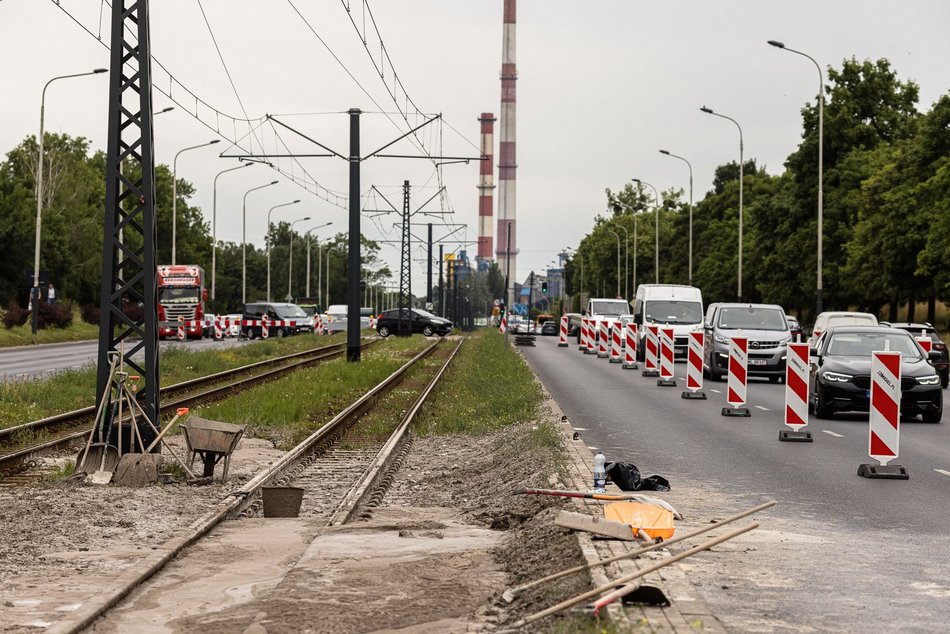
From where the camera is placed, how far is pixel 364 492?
523 inches

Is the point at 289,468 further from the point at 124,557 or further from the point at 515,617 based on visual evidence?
the point at 515,617

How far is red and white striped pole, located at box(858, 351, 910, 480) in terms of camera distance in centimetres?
1475

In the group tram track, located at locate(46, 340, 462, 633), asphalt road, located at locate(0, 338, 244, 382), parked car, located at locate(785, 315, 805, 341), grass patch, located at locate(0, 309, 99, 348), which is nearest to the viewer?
tram track, located at locate(46, 340, 462, 633)

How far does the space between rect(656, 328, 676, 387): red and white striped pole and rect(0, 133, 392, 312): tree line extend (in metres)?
11.4

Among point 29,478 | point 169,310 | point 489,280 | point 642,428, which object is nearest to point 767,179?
point 169,310

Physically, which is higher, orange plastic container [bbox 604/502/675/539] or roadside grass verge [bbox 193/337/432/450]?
orange plastic container [bbox 604/502/675/539]

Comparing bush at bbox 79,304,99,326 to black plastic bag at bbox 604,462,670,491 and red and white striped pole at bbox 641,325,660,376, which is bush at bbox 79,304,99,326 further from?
black plastic bag at bbox 604,462,670,491

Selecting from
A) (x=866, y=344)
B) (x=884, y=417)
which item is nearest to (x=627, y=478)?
(x=884, y=417)

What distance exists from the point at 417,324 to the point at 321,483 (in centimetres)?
6543

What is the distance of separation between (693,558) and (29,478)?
8260mm

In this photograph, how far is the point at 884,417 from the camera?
49.2ft

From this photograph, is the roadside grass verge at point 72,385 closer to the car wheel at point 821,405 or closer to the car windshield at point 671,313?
the car wheel at point 821,405

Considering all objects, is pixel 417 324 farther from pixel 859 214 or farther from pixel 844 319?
pixel 844 319

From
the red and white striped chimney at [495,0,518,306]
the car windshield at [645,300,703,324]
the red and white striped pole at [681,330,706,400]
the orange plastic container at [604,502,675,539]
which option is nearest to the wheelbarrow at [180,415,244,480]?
the orange plastic container at [604,502,675,539]
